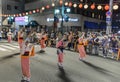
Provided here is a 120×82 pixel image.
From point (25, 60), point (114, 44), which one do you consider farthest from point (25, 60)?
point (114, 44)

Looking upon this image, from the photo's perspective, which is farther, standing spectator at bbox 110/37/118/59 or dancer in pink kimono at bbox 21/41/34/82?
standing spectator at bbox 110/37/118/59

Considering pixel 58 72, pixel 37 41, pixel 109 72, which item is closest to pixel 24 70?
pixel 58 72

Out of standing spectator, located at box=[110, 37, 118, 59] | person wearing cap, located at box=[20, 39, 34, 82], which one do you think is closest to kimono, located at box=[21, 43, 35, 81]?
person wearing cap, located at box=[20, 39, 34, 82]

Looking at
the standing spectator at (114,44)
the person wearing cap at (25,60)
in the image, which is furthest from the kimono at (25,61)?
the standing spectator at (114,44)

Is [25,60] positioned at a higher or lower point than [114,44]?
higher

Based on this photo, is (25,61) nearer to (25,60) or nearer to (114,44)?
(25,60)

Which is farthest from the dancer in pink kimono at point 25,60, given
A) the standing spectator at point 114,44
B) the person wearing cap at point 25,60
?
the standing spectator at point 114,44

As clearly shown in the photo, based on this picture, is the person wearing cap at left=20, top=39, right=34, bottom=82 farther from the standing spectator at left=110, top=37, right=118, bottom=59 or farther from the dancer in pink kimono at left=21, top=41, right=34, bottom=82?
the standing spectator at left=110, top=37, right=118, bottom=59

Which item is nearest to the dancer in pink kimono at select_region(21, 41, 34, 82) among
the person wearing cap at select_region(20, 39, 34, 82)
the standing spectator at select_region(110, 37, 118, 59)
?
the person wearing cap at select_region(20, 39, 34, 82)

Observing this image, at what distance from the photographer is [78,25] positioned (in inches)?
1908

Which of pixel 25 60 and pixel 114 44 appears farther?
pixel 114 44

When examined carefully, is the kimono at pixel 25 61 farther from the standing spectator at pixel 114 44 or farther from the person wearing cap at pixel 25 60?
the standing spectator at pixel 114 44

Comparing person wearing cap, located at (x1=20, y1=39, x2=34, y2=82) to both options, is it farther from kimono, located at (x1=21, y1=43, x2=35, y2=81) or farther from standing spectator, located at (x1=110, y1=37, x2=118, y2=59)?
standing spectator, located at (x1=110, y1=37, x2=118, y2=59)

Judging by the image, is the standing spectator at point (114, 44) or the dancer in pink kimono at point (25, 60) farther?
the standing spectator at point (114, 44)
